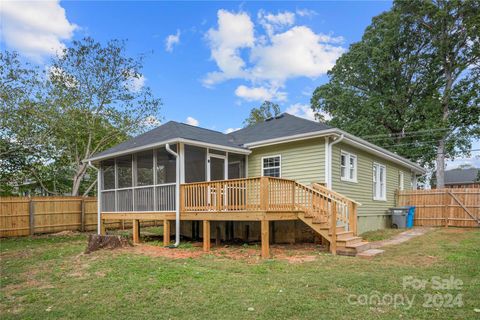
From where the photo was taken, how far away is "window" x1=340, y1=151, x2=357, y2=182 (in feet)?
35.9

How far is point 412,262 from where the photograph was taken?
269 inches

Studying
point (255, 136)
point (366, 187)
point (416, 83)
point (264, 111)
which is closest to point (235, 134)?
point (255, 136)

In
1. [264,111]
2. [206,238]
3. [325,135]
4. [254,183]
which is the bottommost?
[206,238]

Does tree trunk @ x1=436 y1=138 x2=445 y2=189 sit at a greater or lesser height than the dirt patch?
greater

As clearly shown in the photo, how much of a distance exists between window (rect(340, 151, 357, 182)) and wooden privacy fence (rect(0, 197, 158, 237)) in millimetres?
11591

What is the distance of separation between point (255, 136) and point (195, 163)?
8.11 feet

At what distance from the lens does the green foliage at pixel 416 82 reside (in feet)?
72.5

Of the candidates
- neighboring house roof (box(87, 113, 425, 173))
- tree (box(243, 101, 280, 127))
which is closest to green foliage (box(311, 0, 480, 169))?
tree (box(243, 101, 280, 127))

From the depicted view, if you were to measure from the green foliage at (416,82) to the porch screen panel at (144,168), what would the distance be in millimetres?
17622

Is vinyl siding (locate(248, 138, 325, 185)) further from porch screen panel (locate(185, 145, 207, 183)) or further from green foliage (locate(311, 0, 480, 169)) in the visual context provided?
green foliage (locate(311, 0, 480, 169))

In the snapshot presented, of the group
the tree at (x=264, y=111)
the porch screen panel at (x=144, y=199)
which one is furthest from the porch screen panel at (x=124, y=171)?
the tree at (x=264, y=111)

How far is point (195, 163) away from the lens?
11562 mm

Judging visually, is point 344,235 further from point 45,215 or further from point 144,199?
point 45,215

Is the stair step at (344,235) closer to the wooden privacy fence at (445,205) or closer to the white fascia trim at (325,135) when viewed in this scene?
the white fascia trim at (325,135)
